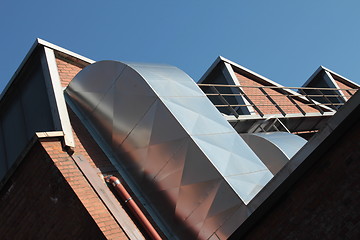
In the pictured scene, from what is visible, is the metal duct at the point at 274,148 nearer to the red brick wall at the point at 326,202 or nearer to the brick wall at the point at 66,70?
the red brick wall at the point at 326,202

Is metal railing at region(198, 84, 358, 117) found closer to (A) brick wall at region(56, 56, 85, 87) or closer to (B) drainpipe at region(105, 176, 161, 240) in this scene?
(A) brick wall at region(56, 56, 85, 87)

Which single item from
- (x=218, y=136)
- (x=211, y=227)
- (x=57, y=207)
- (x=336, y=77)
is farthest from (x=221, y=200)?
(x=336, y=77)

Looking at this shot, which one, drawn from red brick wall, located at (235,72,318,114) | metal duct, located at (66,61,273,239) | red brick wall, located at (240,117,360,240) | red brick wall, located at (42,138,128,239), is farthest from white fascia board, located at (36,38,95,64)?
red brick wall, located at (235,72,318,114)

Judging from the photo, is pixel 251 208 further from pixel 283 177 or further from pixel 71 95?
pixel 71 95

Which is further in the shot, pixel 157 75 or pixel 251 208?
pixel 157 75

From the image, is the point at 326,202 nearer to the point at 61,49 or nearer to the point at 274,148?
the point at 274,148

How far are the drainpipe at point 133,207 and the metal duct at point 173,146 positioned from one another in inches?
17.8

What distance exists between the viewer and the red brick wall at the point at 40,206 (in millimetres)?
8289

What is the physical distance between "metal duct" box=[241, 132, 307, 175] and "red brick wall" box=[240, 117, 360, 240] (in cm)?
343

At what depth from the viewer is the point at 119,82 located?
984 cm

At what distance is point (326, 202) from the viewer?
689 centimetres

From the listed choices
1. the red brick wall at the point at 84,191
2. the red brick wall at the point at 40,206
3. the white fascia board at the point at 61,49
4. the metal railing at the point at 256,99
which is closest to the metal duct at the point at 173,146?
the red brick wall at the point at 84,191

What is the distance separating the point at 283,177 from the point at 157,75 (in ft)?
12.6

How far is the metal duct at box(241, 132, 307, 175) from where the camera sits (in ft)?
35.1
